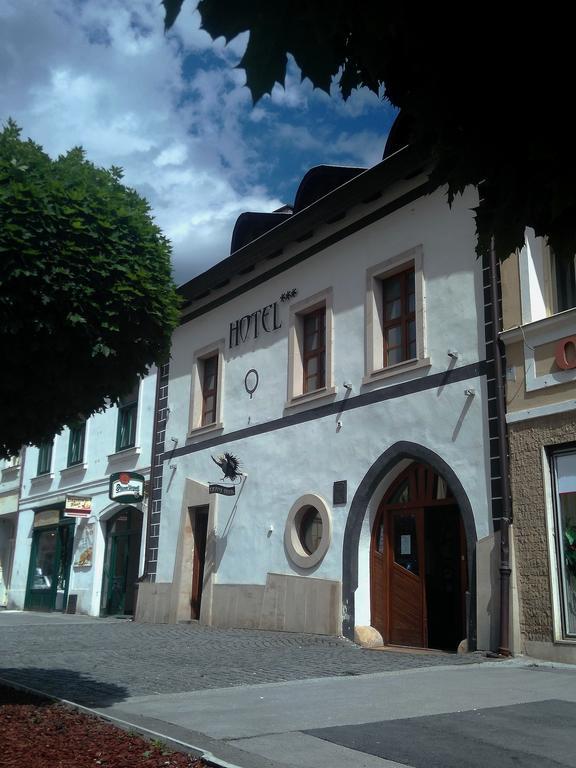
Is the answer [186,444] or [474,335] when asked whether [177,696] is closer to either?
[474,335]

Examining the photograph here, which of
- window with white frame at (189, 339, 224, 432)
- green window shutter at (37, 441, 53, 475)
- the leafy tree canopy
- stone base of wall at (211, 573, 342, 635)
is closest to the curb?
the leafy tree canopy

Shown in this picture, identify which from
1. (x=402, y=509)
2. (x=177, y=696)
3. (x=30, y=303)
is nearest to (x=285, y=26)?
(x=30, y=303)

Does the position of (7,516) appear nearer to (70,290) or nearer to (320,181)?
(320,181)

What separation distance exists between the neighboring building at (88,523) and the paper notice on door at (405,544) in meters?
8.14

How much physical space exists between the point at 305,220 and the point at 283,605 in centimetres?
679

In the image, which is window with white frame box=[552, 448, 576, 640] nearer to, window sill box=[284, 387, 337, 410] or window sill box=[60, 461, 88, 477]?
window sill box=[284, 387, 337, 410]

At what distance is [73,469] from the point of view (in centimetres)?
2386

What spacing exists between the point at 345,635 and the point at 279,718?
6.76 meters

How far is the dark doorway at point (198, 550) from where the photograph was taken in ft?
58.3

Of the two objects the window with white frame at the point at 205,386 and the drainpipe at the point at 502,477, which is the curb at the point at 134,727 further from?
the window with white frame at the point at 205,386

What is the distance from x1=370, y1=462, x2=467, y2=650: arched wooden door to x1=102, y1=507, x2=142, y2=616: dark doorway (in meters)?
8.93

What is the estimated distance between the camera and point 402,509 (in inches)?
527

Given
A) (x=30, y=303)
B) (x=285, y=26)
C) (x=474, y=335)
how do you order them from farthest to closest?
(x=474, y=335) < (x=30, y=303) < (x=285, y=26)

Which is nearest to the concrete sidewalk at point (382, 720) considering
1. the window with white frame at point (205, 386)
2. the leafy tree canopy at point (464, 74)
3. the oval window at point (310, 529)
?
the leafy tree canopy at point (464, 74)
